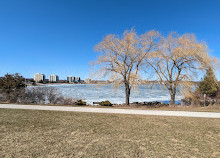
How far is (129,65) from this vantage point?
46.3 feet

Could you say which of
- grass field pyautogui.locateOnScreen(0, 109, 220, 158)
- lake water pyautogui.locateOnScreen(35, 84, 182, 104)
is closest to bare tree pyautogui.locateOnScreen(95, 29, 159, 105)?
lake water pyautogui.locateOnScreen(35, 84, 182, 104)

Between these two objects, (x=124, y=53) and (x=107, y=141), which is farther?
(x=124, y=53)

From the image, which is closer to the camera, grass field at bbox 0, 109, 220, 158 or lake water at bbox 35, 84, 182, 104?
grass field at bbox 0, 109, 220, 158

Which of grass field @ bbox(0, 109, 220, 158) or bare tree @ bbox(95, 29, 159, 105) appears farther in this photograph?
bare tree @ bbox(95, 29, 159, 105)

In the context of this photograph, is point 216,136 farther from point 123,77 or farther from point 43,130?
point 123,77

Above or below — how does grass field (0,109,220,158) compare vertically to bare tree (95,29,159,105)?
below

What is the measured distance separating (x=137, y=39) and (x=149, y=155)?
1273 centimetres

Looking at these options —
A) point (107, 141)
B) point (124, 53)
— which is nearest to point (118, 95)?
point (124, 53)

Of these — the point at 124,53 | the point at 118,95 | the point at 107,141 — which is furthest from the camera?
the point at 118,95

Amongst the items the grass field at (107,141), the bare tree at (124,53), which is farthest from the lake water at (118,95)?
the grass field at (107,141)

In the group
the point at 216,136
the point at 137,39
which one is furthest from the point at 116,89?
the point at 216,136

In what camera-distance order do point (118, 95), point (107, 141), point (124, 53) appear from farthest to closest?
1. point (118, 95)
2. point (124, 53)
3. point (107, 141)

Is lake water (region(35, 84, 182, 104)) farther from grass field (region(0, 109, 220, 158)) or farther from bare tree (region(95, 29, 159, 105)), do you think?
grass field (region(0, 109, 220, 158))

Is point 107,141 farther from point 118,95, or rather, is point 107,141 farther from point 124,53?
point 118,95
